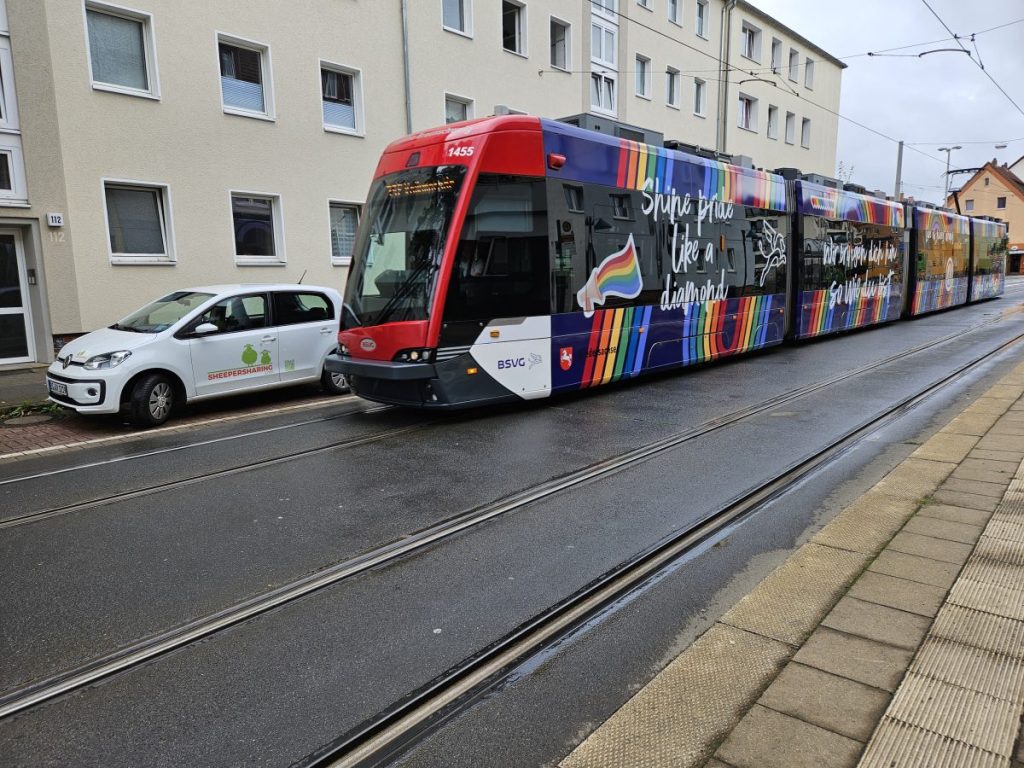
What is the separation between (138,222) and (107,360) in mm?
6352

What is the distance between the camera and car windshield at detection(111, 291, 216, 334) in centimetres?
899

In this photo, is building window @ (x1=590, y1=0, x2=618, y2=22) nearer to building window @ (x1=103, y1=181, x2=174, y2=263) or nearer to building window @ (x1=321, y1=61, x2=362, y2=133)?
building window @ (x1=321, y1=61, x2=362, y2=133)

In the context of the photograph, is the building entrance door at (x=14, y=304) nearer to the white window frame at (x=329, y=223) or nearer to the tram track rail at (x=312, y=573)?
the white window frame at (x=329, y=223)

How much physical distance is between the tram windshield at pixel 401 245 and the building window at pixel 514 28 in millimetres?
14748

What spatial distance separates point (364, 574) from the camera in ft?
13.6

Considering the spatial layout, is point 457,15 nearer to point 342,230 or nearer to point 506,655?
point 342,230

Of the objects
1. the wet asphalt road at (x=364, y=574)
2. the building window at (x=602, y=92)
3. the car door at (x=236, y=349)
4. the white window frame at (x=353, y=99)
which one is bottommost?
the wet asphalt road at (x=364, y=574)

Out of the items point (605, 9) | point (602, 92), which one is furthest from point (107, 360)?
point (605, 9)

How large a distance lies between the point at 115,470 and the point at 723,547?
5282 millimetres

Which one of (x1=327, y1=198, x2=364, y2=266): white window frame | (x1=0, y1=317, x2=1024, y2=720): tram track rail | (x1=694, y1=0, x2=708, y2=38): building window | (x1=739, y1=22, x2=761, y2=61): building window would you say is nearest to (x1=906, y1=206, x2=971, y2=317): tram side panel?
(x1=694, y1=0, x2=708, y2=38): building window

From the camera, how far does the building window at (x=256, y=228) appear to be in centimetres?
1495

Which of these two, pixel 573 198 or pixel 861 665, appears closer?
pixel 861 665

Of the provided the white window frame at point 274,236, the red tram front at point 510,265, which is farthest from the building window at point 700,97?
the red tram front at point 510,265

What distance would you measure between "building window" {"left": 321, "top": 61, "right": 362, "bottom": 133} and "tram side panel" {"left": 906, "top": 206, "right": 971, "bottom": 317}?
15.4 meters
